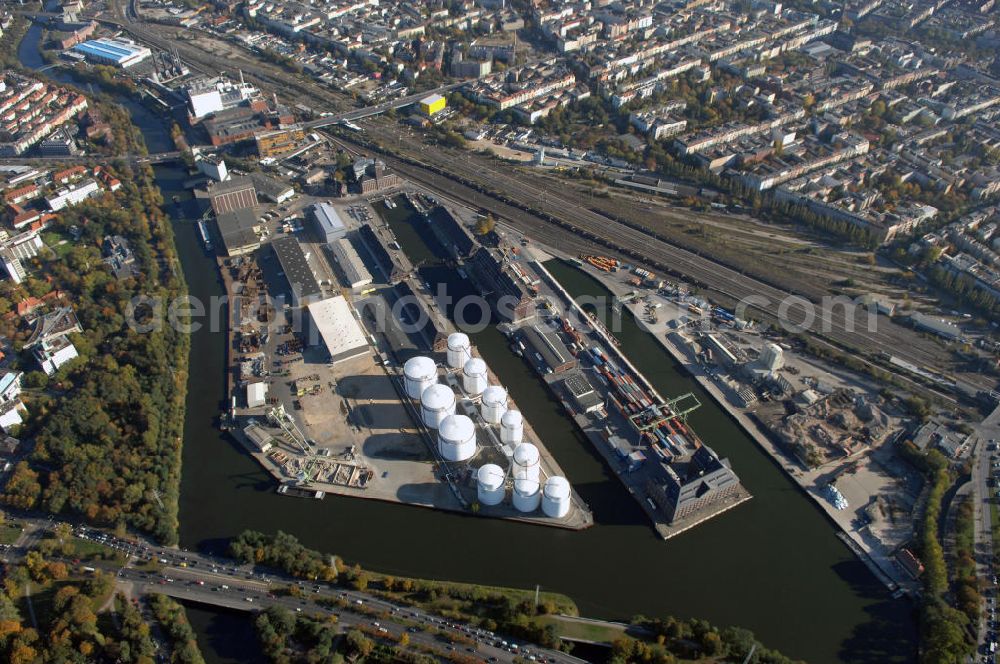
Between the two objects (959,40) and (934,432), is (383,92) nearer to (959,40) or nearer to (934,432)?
(934,432)

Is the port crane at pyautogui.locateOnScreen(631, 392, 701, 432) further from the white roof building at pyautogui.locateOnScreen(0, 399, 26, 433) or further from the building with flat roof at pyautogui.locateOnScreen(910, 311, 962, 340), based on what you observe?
the white roof building at pyautogui.locateOnScreen(0, 399, 26, 433)

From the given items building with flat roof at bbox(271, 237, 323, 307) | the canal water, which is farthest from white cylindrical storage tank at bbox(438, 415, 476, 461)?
building with flat roof at bbox(271, 237, 323, 307)

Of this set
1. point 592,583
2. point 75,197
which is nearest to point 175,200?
point 75,197

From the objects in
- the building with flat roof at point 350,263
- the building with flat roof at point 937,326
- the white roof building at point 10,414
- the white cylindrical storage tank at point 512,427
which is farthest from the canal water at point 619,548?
the building with flat roof at point 937,326

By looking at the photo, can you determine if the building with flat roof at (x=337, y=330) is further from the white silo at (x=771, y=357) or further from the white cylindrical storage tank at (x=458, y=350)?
the white silo at (x=771, y=357)

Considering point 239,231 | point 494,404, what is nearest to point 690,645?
point 494,404
